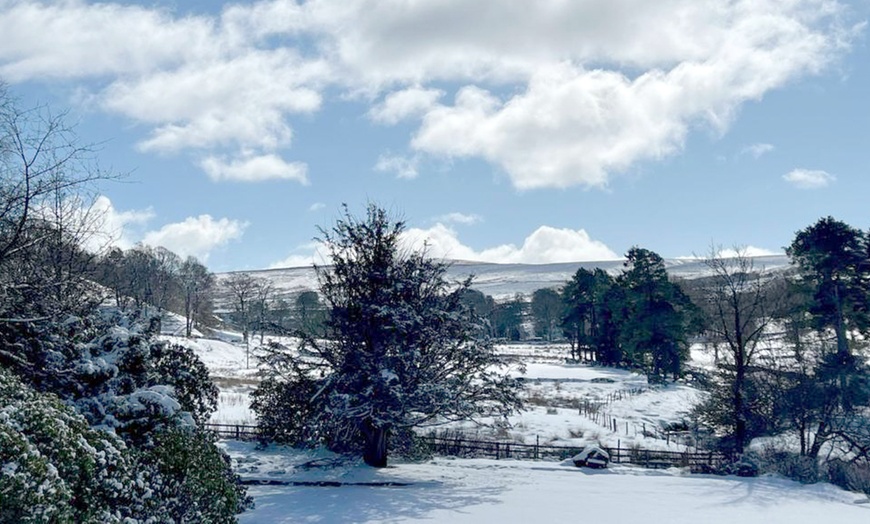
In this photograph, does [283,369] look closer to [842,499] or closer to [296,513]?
[296,513]

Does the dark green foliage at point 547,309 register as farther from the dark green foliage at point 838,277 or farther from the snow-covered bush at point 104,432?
the snow-covered bush at point 104,432

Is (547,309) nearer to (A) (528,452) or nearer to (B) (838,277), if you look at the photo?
(B) (838,277)

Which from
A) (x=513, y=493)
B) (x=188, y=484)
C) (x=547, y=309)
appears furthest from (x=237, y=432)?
(x=547, y=309)

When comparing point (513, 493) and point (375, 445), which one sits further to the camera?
point (375, 445)

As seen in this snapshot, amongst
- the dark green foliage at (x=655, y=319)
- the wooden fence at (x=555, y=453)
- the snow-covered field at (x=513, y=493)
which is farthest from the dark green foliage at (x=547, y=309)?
the wooden fence at (x=555, y=453)

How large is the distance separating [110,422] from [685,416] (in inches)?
1347

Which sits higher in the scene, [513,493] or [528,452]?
[513,493]

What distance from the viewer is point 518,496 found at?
1605 cm

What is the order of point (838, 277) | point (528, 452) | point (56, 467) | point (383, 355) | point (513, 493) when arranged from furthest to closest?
point (838, 277) < point (528, 452) < point (383, 355) < point (513, 493) < point (56, 467)

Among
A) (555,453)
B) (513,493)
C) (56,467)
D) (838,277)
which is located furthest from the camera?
(838,277)

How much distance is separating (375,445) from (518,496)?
5.49 m

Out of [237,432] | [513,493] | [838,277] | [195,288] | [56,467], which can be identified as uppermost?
[195,288]

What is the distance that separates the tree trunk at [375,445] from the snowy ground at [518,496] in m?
0.43

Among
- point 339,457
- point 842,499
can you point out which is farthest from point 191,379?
point 842,499
